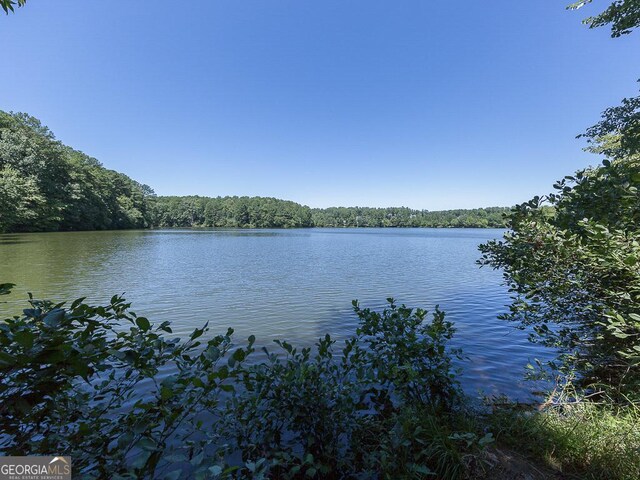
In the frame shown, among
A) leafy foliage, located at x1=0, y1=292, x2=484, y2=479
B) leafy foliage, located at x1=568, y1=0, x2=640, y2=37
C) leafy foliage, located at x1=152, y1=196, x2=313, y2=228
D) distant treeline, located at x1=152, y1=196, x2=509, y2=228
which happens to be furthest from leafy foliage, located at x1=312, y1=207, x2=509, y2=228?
leafy foliage, located at x1=0, y1=292, x2=484, y2=479

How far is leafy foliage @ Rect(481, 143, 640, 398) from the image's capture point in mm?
3656

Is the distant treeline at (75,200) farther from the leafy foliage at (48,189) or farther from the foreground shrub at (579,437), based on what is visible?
the foreground shrub at (579,437)

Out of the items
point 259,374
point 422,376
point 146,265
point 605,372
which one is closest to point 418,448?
point 422,376

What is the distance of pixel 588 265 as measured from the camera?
3.92 metres

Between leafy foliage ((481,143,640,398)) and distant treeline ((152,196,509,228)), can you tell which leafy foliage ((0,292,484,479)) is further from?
distant treeline ((152,196,509,228))

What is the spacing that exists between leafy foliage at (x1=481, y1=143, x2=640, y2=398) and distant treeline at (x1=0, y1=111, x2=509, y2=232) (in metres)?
0.84

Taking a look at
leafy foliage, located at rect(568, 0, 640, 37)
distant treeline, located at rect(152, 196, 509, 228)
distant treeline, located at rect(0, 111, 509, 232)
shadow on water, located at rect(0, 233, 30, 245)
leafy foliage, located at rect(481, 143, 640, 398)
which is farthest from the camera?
distant treeline, located at rect(152, 196, 509, 228)

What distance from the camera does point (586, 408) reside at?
422cm

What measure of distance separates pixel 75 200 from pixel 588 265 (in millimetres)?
79879

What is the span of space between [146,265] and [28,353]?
2297 cm

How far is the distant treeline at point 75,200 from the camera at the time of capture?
1668 inches

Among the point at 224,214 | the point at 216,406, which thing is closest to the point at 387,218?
the point at 224,214

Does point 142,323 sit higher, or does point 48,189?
point 48,189

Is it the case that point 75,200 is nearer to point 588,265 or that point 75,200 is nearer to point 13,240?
point 13,240
